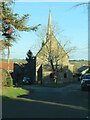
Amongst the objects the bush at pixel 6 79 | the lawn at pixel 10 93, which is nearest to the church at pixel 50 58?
the bush at pixel 6 79

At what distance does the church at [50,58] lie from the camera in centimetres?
6184

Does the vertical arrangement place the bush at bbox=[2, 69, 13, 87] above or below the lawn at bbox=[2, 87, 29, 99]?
above

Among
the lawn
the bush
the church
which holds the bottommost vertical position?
the lawn

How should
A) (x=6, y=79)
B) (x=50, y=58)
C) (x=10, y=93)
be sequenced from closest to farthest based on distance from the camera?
(x=10, y=93)
(x=6, y=79)
(x=50, y=58)

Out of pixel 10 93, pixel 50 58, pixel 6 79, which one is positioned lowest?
pixel 10 93

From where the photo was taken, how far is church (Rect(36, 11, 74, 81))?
61844 mm

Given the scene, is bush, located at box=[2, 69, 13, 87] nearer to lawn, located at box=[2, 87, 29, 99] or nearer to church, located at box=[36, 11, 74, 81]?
lawn, located at box=[2, 87, 29, 99]

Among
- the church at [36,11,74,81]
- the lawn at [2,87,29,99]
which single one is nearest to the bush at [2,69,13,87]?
the lawn at [2,87,29,99]

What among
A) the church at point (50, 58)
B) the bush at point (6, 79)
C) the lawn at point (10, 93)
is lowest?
the lawn at point (10, 93)

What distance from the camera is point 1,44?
22.7 m

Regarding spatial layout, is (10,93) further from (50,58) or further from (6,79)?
(50,58)

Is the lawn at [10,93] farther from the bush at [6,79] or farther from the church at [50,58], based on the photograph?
the church at [50,58]

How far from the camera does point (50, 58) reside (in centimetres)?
6138

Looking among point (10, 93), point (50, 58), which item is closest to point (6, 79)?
point (10, 93)
